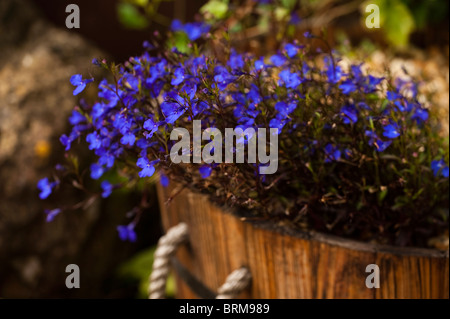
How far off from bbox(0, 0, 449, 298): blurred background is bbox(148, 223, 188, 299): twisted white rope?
0.44 m

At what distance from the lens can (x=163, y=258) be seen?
1.38 meters

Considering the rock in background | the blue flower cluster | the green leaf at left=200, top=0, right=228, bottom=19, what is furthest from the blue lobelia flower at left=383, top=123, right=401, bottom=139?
the rock in background

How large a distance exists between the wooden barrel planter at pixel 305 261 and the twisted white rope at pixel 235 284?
2 centimetres

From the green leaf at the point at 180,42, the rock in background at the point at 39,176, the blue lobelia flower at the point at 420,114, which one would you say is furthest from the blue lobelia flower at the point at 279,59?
A: the rock in background at the point at 39,176

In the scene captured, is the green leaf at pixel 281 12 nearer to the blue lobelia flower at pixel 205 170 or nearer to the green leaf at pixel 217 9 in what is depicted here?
the green leaf at pixel 217 9

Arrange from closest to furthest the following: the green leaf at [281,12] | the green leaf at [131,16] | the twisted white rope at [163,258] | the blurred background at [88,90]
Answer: the twisted white rope at [163,258] < the green leaf at [281,12] < the blurred background at [88,90] < the green leaf at [131,16]

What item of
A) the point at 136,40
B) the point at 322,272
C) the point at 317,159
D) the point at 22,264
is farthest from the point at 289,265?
the point at 136,40

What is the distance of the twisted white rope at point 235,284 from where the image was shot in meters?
1.21

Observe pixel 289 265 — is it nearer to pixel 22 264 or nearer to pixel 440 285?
pixel 440 285

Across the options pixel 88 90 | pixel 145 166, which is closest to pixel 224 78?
pixel 145 166

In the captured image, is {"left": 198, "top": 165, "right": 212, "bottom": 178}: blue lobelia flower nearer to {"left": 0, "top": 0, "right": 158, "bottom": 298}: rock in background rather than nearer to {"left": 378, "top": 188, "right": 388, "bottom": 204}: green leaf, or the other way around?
{"left": 378, "top": 188, "right": 388, "bottom": 204}: green leaf

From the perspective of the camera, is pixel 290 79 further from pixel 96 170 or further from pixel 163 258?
pixel 163 258

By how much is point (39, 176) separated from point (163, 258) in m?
0.88

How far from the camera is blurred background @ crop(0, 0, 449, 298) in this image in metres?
2.00
